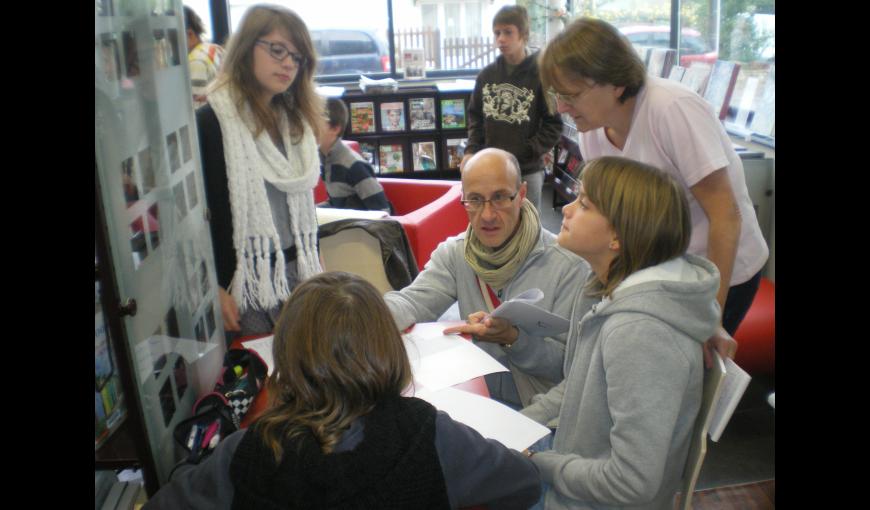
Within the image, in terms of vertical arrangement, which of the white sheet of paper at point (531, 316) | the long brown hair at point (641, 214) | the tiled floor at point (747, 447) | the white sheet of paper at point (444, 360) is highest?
the long brown hair at point (641, 214)

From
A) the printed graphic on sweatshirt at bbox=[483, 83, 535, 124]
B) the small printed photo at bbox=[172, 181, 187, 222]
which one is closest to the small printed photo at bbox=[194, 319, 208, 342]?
the small printed photo at bbox=[172, 181, 187, 222]

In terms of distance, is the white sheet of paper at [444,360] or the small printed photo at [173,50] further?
the white sheet of paper at [444,360]

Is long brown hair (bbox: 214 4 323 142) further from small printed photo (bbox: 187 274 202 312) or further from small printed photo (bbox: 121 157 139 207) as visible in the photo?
small printed photo (bbox: 121 157 139 207)

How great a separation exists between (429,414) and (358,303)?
220mm

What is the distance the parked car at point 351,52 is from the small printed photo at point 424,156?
38.4 inches

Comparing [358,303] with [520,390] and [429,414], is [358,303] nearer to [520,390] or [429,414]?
[429,414]

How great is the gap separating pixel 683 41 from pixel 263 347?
3.63 meters

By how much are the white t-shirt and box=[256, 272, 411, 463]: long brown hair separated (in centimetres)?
100

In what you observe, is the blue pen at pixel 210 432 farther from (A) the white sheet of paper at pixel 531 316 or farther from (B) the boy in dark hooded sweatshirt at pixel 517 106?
(B) the boy in dark hooded sweatshirt at pixel 517 106

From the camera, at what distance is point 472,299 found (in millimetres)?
2227

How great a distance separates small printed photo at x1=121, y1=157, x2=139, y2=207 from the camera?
3.94ft

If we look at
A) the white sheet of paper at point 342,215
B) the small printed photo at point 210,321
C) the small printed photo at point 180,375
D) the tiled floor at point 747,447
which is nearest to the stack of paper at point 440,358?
the small printed photo at point 210,321

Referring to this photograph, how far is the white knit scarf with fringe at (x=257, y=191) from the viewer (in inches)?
80.9
